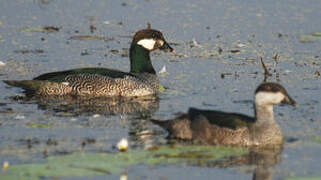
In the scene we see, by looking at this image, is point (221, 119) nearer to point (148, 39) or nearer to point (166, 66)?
point (148, 39)

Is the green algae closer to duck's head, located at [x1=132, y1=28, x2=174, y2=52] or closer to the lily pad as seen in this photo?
duck's head, located at [x1=132, y1=28, x2=174, y2=52]

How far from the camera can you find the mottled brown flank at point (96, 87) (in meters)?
16.3

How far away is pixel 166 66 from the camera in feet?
61.2

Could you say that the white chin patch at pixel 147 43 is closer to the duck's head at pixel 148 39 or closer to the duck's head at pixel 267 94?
the duck's head at pixel 148 39

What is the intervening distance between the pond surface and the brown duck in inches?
13.3

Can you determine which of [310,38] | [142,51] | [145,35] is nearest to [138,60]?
[142,51]

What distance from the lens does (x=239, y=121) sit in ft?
41.0

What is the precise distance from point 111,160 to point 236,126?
2217 mm

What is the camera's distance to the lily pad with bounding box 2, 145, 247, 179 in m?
10.5

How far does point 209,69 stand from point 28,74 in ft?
12.8

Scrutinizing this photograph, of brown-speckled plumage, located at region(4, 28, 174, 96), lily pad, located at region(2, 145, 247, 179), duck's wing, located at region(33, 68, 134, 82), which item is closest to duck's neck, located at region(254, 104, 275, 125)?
lily pad, located at region(2, 145, 247, 179)

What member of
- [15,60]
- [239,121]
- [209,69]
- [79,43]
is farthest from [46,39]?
[239,121]

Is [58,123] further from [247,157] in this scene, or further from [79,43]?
[79,43]

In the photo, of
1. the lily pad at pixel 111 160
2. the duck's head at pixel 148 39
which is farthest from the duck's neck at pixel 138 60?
the lily pad at pixel 111 160
